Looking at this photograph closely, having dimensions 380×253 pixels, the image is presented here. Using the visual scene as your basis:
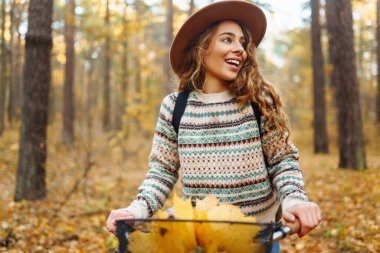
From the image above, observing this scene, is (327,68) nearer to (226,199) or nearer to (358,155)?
(358,155)

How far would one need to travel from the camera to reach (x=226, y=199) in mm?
2051

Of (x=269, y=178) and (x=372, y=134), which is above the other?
(x=269, y=178)

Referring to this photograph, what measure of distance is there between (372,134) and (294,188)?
18.2 meters

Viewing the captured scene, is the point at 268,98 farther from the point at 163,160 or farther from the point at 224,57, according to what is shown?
the point at 163,160

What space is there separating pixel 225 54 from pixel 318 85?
14117mm

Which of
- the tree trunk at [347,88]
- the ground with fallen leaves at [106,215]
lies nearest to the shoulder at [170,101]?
the ground with fallen leaves at [106,215]

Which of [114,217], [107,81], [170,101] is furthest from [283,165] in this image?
[107,81]

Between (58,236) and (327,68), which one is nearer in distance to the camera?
(58,236)

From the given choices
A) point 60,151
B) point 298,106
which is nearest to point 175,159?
point 60,151

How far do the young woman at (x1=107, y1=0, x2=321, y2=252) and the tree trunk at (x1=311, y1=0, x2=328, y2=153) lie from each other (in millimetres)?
13809

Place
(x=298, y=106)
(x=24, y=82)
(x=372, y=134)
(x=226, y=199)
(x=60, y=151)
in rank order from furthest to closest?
(x=298, y=106), (x=372, y=134), (x=60, y=151), (x=24, y=82), (x=226, y=199)

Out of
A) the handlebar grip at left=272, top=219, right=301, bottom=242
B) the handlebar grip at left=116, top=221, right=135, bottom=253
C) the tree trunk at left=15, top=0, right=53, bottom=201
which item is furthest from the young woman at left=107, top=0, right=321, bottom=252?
the tree trunk at left=15, top=0, right=53, bottom=201

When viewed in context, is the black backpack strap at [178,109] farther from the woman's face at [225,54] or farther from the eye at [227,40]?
the eye at [227,40]

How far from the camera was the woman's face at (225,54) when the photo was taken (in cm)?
228
